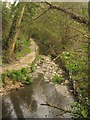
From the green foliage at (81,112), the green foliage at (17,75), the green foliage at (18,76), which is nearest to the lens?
the green foliage at (81,112)

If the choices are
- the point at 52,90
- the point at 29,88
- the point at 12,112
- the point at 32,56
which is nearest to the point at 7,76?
the point at 29,88

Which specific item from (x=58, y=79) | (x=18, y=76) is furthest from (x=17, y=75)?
(x=58, y=79)

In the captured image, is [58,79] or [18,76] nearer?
[18,76]

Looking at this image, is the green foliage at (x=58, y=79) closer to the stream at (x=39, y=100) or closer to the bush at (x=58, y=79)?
the bush at (x=58, y=79)

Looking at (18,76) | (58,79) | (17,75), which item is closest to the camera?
(18,76)

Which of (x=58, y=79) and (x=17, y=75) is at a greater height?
(x=17, y=75)

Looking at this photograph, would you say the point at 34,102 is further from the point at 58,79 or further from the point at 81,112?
the point at 81,112

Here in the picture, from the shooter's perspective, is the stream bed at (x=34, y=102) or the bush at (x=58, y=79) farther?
the bush at (x=58, y=79)

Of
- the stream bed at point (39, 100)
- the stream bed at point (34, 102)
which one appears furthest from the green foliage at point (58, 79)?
the stream bed at point (34, 102)

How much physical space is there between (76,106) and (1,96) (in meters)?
4.88

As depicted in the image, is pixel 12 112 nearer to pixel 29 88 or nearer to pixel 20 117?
pixel 20 117

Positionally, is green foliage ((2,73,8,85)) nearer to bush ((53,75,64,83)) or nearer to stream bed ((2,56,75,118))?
stream bed ((2,56,75,118))

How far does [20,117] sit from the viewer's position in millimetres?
9531

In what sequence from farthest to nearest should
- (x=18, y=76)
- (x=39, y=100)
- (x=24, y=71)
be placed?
(x=24, y=71)
(x=18, y=76)
(x=39, y=100)
